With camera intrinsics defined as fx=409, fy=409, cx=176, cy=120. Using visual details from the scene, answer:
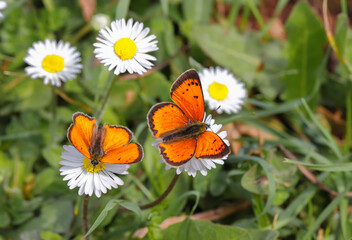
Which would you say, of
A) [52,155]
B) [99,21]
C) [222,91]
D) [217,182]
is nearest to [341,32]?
[222,91]

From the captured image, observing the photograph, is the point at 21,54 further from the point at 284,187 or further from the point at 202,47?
the point at 284,187

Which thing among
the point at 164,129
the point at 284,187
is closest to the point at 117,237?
the point at 164,129

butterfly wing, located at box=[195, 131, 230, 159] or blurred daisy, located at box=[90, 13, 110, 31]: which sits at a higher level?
blurred daisy, located at box=[90, 13, 110, 31]

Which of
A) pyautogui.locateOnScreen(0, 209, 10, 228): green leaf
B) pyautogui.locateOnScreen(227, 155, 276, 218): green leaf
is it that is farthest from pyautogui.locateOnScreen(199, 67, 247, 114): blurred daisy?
pyautogui.locateOnScreen(0, 209, 10, 228): green leaf

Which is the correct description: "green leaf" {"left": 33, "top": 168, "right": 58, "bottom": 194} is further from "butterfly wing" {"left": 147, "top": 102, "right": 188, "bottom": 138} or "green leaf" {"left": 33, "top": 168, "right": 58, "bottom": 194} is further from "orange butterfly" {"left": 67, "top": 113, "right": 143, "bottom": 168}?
"butterfly wing" {"left": 147, "top": 102, "right": 188, "bottom": 138}

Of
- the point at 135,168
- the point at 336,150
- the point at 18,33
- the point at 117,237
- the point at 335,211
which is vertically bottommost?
the point at 335,211

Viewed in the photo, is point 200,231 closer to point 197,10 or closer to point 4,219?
point 4,219
